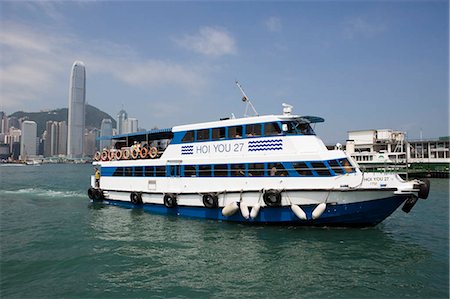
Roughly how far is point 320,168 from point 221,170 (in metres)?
4.89

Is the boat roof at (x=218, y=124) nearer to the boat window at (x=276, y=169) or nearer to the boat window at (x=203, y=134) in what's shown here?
the boat window at (x=203, y=134)

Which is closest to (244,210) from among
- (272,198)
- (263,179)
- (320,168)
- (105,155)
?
(272,198)

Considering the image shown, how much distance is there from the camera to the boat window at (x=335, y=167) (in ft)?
43.9

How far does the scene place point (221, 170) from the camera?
1594cm

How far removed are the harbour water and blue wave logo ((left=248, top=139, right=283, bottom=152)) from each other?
3.59m

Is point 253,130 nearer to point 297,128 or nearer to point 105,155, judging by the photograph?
point 297,128

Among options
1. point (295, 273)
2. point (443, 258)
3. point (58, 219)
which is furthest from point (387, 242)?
point (58, 219)

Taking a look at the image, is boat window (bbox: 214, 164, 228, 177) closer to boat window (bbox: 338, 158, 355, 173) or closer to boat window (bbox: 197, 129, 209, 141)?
boat window (bbox: 197, 129, 209, 141)

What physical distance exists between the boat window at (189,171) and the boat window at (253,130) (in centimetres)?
362

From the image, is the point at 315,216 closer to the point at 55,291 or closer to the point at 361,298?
the point at 361,298

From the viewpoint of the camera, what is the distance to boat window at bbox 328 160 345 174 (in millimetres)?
13391

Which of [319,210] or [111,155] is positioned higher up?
[111,155]

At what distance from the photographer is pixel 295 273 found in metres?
9.62

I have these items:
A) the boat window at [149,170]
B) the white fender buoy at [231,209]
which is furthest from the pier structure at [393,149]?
the white fender buoy at [231,209]
